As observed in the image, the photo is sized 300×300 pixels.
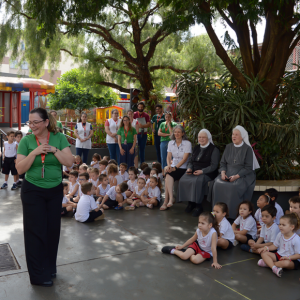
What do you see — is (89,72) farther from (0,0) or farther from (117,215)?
(117,215)

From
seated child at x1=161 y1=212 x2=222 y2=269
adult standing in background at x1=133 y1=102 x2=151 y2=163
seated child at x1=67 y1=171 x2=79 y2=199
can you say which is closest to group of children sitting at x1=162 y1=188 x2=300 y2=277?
seated child at x1=161 y1=212 x2=222 y2=269

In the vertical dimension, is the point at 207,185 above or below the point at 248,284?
above

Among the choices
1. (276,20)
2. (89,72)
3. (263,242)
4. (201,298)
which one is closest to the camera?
(201,298)

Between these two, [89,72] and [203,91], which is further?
[89,72]

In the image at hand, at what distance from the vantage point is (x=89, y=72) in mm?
15430

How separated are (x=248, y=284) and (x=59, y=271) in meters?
2.03

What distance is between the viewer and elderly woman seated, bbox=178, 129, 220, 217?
6.47 meters

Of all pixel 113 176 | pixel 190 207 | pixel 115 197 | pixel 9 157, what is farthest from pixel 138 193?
pixel 9 157

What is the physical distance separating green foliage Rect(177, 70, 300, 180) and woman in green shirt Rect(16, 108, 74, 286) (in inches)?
161

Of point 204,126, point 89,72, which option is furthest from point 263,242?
point 89,72

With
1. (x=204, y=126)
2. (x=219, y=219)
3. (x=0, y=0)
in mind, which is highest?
(x=0, y=0)

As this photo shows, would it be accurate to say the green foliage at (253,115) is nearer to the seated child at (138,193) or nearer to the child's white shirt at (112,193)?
the seated child at (138,193)

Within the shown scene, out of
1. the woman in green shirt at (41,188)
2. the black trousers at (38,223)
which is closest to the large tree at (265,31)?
the woman in green shirt at (41,188)

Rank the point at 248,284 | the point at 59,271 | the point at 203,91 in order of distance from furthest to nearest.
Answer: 1. the point at 203,91
2. the point at 59,271
3. the point at 248,284
